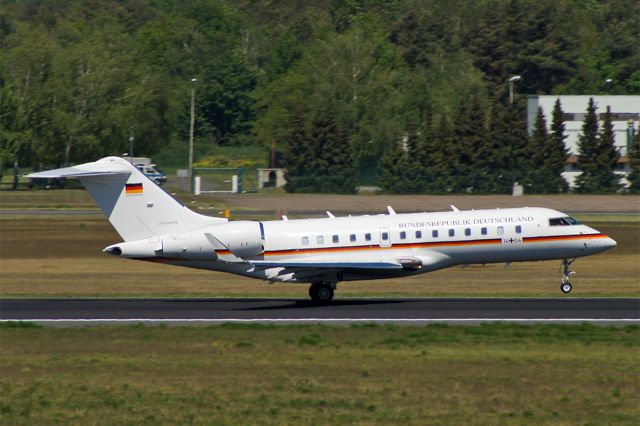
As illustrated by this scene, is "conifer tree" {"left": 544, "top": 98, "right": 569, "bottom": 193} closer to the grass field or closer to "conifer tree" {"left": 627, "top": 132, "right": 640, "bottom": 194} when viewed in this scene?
"conifer tree" {"left": 627, "top": 132, "right": 640, "bottom": 194}

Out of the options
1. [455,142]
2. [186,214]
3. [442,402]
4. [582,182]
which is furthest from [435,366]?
[455,142]

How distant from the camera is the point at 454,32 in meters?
135

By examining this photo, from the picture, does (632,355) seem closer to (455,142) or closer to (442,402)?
(442,402)

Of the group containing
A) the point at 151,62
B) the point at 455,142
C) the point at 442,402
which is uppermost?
the point at 151,62

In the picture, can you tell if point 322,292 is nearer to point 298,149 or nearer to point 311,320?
point 311,320

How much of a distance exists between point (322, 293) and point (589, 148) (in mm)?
53428

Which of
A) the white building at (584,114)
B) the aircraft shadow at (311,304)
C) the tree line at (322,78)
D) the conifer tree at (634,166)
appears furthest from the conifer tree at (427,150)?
the aircraft shadow at (311,304)

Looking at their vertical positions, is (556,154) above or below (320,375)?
above

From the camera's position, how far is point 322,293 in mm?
35812

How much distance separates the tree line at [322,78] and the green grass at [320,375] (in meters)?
51.8

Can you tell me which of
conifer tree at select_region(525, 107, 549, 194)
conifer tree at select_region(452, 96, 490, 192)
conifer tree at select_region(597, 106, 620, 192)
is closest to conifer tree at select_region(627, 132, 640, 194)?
conifer tree at select_region(597, 106, 620, 192)

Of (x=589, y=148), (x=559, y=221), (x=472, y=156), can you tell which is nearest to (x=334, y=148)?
(x=472, y=156)

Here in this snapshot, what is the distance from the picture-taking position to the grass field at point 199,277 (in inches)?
1575

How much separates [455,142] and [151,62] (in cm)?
5917
